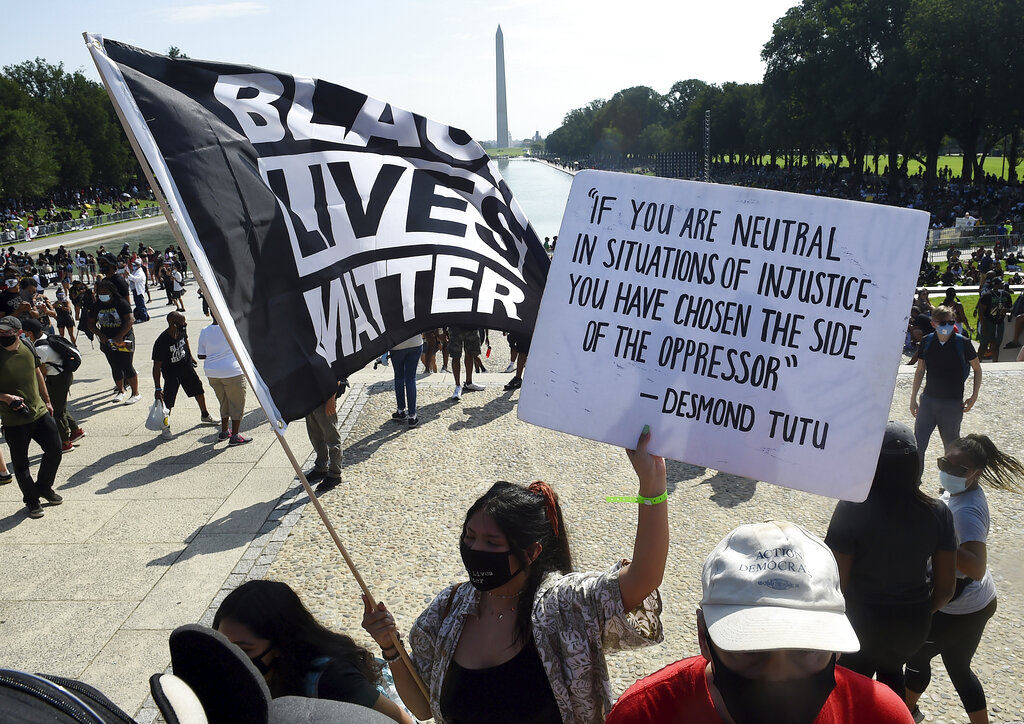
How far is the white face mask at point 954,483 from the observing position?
12.1 ft

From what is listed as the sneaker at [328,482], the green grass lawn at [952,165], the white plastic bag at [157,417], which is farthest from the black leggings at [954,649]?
the green grass lawn at [952,165]

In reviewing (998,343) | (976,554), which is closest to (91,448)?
(976,554)

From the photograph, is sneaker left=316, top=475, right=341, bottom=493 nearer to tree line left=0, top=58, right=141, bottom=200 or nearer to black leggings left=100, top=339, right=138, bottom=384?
black leggings left=100, top=339, right=138, bottom=384

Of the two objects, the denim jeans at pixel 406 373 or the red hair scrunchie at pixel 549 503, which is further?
the denim jeans at pixel 406 373

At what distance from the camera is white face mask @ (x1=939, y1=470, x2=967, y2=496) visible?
12.1ft

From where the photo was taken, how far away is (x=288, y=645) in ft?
8.02

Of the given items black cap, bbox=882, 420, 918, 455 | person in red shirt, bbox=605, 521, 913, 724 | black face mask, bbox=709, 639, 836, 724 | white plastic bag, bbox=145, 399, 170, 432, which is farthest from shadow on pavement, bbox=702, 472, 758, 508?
white plastic bag, bbox=145, 399, 170, 432

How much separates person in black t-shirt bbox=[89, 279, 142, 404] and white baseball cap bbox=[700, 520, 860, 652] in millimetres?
10485

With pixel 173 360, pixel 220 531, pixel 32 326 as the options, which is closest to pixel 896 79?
pixel 173 360

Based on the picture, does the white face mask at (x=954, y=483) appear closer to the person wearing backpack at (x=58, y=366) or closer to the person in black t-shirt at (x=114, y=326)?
the person wearing backpack at (x=58, y=366)

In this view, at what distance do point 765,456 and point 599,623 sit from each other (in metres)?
0.73

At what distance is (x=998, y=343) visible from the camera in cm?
1275

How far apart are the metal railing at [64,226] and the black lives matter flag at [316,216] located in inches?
1732

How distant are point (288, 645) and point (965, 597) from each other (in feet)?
10.1
